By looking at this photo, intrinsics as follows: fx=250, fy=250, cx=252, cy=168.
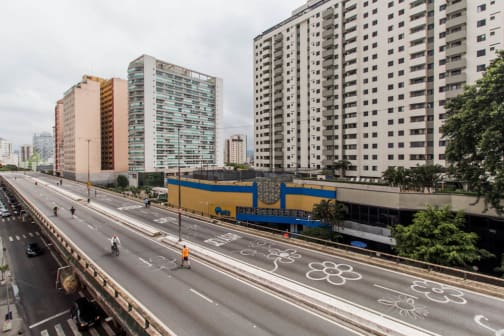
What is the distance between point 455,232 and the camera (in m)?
21.0

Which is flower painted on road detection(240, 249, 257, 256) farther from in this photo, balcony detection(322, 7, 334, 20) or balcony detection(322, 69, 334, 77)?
balcony detection(322, 7, 334, 20)

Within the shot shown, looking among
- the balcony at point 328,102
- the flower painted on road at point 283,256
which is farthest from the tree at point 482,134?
the balcony at point 328,102

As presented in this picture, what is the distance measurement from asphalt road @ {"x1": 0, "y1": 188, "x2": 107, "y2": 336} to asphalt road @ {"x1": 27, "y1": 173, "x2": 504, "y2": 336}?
15035mm

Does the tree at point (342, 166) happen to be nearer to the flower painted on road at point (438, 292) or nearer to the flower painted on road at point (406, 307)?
the flower painted on road at point (438, 292)

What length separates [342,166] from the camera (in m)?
58.8

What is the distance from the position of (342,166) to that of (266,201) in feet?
85.3

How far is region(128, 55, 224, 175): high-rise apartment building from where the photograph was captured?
96750 millimetres

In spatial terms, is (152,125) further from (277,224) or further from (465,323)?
(465,323)

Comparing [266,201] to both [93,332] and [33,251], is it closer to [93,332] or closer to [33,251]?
[93,332]

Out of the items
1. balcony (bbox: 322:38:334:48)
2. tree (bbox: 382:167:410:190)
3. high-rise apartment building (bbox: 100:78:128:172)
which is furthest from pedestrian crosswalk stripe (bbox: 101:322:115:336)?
high-rise apartment building (bbox: 100:78:128:172)

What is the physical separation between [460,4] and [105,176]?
124 meters

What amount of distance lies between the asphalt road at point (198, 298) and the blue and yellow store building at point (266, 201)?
1842 centimetres

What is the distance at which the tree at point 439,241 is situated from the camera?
64.5 ft

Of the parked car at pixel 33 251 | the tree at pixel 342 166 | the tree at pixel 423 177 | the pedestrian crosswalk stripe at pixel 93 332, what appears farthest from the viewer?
the tree at pixel 342 166
